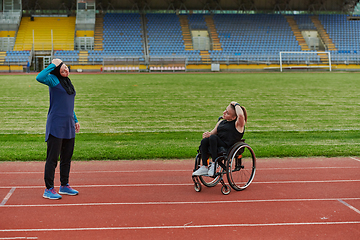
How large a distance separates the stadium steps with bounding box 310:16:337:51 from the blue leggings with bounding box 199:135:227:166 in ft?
159

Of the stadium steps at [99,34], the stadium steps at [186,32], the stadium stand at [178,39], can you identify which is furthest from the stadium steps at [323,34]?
the stadium steps at [99,34]

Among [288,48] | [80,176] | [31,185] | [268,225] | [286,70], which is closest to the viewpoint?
[268,225]

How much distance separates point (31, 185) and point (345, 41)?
5225cm

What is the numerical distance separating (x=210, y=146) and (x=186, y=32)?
46384mm

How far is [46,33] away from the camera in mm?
47562

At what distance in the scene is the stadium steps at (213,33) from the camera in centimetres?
4778

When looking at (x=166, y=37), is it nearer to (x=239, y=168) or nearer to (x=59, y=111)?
(x=239, y=168)

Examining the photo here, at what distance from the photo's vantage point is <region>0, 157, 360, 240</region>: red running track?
422cm

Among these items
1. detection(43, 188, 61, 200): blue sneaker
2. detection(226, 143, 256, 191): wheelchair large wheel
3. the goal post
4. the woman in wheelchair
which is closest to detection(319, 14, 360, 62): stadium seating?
the goal post

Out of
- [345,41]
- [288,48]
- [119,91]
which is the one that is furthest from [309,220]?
[345,41]

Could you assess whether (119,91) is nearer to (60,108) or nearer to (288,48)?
(60,108)

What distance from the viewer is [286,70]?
42.1 m

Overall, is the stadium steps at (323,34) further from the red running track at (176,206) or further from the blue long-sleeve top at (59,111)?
the blue long-sleeve top at (59,111)

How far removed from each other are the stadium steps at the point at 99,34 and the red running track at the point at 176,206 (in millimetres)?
40684
